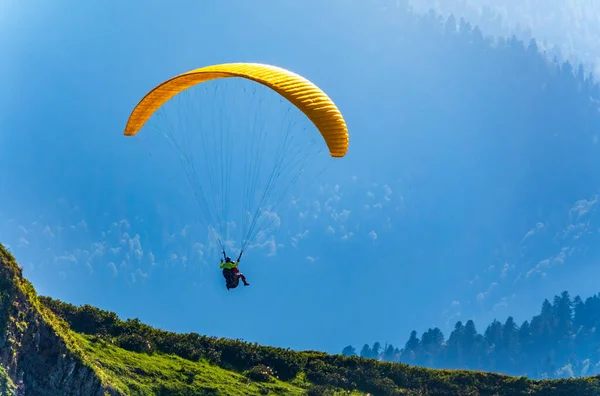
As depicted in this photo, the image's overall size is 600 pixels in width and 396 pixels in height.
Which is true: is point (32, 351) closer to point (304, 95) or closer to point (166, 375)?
point (166, 375)

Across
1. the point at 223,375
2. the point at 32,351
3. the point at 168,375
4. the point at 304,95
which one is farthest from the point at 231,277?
the point at 32,351

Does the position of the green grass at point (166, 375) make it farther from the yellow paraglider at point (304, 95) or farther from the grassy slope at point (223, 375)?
the yellow paraglider at point (304, 95)

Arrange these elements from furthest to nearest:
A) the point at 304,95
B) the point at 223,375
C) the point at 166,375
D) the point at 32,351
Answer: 1. the point at 223,375
2. the point at 166,375
3. the point at 304,95
4. the point at 32,351

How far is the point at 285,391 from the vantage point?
43.7 m

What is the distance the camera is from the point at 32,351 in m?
35.4

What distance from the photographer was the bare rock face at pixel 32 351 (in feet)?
113

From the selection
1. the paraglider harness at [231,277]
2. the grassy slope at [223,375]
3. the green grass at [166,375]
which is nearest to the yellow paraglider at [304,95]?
the paraglider harness at [231,277]

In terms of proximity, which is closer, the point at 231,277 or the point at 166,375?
the point at 231,277

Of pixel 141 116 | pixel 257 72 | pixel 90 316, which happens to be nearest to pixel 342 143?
pixel 257 72

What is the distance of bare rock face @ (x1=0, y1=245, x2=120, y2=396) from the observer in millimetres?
34406

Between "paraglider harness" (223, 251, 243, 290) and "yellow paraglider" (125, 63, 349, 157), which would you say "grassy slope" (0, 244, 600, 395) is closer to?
"paraglider harness" (223, 251, 243, 290)

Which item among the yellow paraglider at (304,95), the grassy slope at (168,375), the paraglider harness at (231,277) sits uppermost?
the yellow paraglider at (304,95)

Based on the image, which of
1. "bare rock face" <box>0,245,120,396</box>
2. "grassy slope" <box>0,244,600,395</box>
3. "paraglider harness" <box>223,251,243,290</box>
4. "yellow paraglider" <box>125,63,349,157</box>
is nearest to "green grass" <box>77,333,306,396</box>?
"grassy slope" <box>0,244,600,395</box>

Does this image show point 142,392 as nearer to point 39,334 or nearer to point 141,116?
point 39,334
